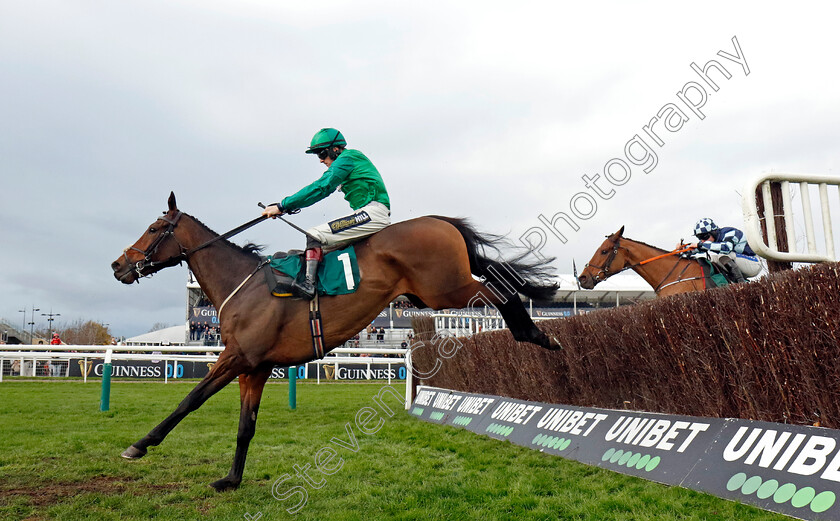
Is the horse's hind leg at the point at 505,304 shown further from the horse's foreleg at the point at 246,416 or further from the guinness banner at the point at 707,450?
the horse's foreleg at the point at 246,416

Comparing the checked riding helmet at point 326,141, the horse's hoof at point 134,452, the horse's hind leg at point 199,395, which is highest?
the checked riding helmet at point 326,141

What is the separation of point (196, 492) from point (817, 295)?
3.89m

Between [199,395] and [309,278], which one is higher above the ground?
[309,278]

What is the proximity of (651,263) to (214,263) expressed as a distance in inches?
236

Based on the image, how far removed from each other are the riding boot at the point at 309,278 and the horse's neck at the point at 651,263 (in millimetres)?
5462

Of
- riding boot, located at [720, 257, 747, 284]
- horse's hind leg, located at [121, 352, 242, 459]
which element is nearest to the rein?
horse's hind leg, located at [121, 352, 242, 459]

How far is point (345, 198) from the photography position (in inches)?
178

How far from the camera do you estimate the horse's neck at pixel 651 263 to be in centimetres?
822

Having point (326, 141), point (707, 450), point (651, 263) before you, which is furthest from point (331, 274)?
point (651, 263)

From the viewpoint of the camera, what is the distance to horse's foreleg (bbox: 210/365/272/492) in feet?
14.4

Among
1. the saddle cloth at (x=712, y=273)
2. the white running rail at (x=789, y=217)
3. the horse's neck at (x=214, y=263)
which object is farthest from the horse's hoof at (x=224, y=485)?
the saddle cloth at (x=712, y=273)

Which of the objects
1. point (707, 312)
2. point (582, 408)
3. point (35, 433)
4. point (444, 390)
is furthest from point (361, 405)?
point (707, 312)

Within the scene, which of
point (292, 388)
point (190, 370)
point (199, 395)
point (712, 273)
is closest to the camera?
point (199, 395)

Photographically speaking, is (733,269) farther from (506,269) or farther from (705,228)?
(506,269)
